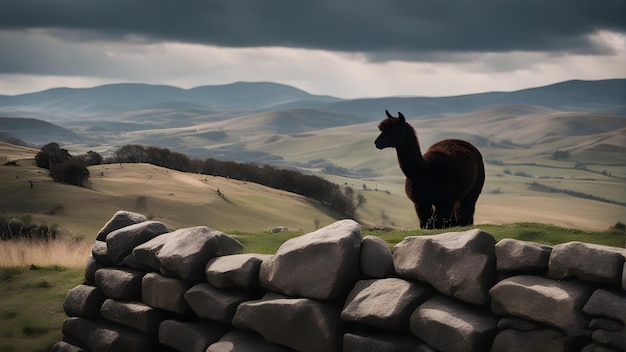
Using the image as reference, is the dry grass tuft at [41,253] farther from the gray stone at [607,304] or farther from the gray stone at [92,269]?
the gray stone at [607,304]

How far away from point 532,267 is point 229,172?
44454mm

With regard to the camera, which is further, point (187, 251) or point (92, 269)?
point (92, 269)

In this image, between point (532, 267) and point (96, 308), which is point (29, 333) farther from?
point (532, 267)

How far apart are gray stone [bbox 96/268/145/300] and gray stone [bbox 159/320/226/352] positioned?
852 mm

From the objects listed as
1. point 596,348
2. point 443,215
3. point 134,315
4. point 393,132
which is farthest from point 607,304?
point 443,215

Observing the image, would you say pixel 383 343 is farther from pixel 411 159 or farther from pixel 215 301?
pixel 411 159

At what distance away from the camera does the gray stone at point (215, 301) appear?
781 cm

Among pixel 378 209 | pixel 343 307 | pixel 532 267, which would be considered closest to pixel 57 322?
pixel 343 307

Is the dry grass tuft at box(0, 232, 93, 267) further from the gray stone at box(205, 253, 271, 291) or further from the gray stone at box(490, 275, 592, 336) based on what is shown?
the gray stone at box(490, 275, 592, 336)

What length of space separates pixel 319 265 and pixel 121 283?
3.49m

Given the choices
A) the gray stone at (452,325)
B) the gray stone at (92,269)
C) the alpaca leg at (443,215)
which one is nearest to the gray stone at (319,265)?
the gray stone at (452,325)

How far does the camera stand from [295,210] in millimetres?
42031

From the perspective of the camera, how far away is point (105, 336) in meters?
9.18

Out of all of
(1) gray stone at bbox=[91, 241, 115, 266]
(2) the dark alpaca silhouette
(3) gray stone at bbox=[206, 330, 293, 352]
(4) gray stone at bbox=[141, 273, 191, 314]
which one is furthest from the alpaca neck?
(3) gray stone at bbox=[206, 330, 293, 352]
